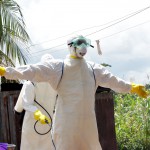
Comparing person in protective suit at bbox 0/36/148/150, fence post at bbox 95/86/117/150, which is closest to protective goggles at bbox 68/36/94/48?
person in protective suit at bbox 0/36/148/150

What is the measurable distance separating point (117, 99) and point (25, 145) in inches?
183

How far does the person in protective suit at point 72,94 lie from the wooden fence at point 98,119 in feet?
8.47

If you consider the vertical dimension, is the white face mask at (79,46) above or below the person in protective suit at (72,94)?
above

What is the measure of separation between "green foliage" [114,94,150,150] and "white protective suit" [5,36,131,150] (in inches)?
136

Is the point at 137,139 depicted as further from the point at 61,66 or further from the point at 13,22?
the point at 61,66

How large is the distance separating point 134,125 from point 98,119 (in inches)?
45.5

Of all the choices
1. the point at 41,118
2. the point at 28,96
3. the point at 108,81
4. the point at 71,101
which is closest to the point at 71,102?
the point at 71,101

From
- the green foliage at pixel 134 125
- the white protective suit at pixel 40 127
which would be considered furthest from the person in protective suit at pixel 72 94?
the green foliage at pixel 134 125

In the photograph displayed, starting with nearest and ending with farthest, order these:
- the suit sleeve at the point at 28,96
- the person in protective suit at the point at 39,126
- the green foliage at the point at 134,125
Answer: the suit sleeve at the point at 28,96 < the person in protective suit at the point at 39,126 < the green foliage at the point at 134,125

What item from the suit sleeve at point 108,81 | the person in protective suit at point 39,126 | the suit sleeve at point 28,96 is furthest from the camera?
the person in protective suit at point 39,126

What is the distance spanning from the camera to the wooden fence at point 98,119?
24.0 feet

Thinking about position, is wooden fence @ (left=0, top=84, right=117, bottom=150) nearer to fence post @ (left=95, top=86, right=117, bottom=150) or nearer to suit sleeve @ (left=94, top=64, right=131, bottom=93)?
fence post @ (left=95, top=86, right=117, bottom=150)

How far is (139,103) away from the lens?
29.7ft

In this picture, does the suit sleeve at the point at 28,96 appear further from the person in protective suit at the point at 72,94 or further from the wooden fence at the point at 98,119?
the wooden fence at the point at 98,119
